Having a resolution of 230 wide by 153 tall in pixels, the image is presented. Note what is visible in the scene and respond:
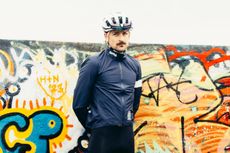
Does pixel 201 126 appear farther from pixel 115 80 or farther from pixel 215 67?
Answer: pixel 115 80

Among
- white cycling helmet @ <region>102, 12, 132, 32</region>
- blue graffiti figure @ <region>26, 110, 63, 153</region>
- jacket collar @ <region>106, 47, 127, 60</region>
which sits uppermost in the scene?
white cycling helmet @ <region>102, 12, 132, 32</region>

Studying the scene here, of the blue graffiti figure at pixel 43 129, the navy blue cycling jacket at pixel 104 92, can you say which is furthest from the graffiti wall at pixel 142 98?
the navy blue cycling jacket at pixel 104 92

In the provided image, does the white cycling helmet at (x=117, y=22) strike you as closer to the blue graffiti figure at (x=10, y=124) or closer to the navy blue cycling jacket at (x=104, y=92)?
the navy blue cycling jacket at (x=104, y=92)

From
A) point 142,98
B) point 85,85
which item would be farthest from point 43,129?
point 142,98

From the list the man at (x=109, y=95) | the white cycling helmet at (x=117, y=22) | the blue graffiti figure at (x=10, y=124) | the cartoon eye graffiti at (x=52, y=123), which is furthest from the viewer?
the cartoon eye graffiti at (x=52, y=123)

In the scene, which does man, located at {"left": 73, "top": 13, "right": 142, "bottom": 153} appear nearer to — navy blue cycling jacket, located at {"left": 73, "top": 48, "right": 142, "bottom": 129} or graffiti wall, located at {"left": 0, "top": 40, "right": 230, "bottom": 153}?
navy blue cycling jacket, located at {"left": 73, "top": 48, "right": 142, "bottom": 129}

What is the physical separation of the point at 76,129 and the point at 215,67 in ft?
6.37

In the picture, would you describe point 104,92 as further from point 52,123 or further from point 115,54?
point 52,123

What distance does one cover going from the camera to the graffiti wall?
474 centimetres

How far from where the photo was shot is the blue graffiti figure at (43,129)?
15.6ft

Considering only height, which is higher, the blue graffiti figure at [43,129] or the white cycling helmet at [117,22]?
the white cycling helmet at [117,22]

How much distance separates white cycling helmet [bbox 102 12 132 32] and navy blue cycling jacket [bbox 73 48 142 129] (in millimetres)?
219

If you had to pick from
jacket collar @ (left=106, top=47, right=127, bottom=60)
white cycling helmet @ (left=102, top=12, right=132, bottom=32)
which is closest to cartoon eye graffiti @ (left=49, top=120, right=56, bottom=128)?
jacket collar @ (left=106, top=47, right=127, bottom=60)

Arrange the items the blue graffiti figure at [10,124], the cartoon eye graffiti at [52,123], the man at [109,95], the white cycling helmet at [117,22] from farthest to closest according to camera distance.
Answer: the cartoon eye graffiti at [52,123] → the blue graffiti figure at [10,124] → the white cycling helmet at [117,22] → the man at [109,95]
